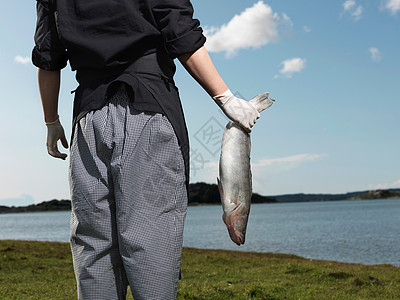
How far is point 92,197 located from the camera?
2021 millimetres

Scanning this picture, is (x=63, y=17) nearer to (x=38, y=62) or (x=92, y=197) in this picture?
(x=38, y=62)

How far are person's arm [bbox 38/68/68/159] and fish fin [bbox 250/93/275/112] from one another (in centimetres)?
116

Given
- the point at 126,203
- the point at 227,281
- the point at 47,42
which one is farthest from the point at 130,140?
the point at 227,281

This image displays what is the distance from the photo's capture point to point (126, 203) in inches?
76.4

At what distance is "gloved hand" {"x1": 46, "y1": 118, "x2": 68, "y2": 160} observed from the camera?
2.70 metres

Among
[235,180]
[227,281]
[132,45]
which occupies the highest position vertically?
[132,45]

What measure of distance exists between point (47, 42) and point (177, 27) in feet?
2.57

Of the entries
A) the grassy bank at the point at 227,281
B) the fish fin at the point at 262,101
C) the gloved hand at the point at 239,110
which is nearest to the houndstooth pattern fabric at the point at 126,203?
the gloved hand at the point at 239,110

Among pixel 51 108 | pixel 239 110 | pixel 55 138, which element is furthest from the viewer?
pixel 55 138

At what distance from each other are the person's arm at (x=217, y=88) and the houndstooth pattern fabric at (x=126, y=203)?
297mm

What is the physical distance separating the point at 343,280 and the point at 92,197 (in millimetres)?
7025

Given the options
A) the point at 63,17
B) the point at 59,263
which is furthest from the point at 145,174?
the point at 59,263

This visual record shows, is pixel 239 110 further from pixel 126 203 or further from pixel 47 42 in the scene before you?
pixel 47 42

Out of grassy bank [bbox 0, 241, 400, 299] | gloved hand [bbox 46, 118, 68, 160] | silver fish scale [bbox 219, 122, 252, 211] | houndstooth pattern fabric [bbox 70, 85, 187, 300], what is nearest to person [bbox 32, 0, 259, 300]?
houndstooth pattern fabric [bbox 70, 85, 187, 300]
